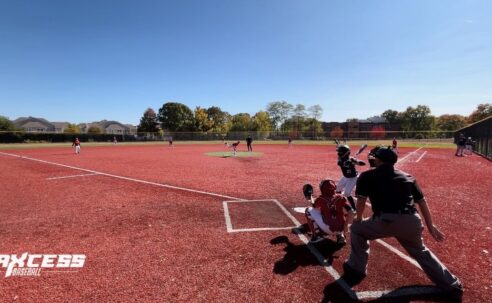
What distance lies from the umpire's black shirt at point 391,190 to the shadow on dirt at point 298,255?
1.65 meters

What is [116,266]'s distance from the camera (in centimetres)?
455

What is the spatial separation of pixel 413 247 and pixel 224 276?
2.85 m

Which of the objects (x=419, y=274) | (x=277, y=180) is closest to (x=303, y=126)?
(x=277, y=180)

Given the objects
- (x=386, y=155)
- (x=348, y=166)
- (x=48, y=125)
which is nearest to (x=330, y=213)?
(x=386, y=155)

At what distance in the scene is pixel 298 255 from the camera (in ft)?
16.2

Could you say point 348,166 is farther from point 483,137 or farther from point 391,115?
point 391,115

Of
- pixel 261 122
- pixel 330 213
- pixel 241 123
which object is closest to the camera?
pixel 330 213

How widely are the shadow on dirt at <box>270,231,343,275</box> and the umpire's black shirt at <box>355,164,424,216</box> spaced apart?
1.65 meters

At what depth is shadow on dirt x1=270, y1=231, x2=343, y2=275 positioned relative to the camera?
4488 millimetres

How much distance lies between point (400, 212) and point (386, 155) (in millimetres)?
794

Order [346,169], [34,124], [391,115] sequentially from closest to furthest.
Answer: [346,169], [34,124], [391,115]

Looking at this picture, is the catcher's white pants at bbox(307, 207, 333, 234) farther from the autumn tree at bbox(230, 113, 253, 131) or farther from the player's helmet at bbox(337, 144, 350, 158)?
the autumn tree at bbox(230, 113, 253, 131)

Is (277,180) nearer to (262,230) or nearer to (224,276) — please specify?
(262,230)

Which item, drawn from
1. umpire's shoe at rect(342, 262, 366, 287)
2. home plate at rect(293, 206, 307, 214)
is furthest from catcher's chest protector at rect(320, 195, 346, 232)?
home plate at rect(293, 206, 307, 214)
